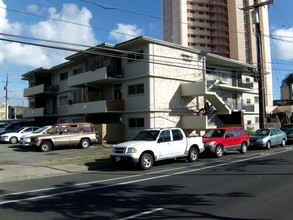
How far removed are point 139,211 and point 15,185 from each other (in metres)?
6.06

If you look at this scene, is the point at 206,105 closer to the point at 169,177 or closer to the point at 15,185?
the point at 169,177

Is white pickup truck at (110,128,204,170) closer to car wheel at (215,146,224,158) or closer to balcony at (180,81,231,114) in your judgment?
car wheel at (215,146,224,158)

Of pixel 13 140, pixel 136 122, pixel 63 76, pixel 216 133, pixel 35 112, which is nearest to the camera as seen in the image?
pixel 216 133

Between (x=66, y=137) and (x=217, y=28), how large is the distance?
82.0 meters

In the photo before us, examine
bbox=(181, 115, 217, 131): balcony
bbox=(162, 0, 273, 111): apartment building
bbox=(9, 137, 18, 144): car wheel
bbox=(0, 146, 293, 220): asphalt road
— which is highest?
bbox=(162, 0, 273, 111): apartment building

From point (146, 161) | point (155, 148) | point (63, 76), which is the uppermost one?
point (63, 76)

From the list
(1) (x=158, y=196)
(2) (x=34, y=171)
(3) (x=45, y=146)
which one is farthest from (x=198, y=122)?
(1) (x=158, y=196)

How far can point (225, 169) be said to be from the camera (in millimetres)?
13391

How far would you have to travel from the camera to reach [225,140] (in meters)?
19.5

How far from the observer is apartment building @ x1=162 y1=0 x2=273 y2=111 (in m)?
92.3

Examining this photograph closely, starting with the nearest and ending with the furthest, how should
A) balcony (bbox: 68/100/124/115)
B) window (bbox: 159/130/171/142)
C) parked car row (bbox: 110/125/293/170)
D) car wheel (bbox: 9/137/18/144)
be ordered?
1. parked car row (bbox: 110/125/293/170)
2. window (bbox: 159/130/171/142)
3. balcony (bbox: 68/100/124/115)
4. car wheel (bbox: 9/137/18/144)

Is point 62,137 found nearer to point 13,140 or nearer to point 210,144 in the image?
point 13,140

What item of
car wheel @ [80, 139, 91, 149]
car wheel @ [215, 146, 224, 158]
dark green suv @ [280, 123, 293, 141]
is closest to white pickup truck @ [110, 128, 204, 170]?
car wheel @ [215, 146, 224, 158]

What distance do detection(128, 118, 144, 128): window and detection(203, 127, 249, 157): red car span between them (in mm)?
9926
